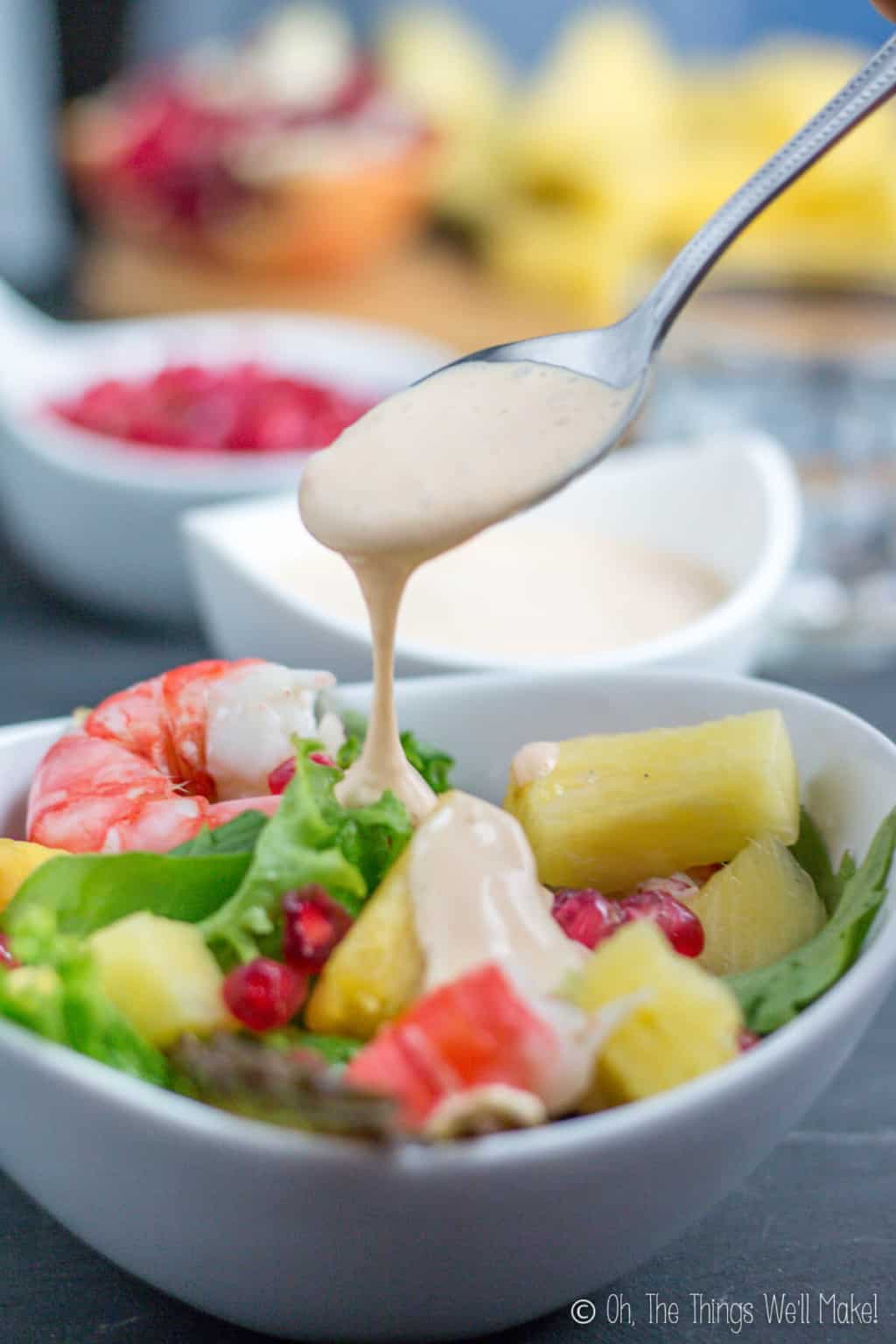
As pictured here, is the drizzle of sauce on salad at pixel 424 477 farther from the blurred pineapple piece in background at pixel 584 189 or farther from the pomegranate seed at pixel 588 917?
the blurred pineapple piece in background at pixel 584 189

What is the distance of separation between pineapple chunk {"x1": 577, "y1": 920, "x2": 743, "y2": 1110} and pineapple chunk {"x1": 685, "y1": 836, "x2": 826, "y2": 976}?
9.6 inches

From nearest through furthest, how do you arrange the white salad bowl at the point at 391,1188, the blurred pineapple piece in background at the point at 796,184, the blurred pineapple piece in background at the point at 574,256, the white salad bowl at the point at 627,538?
1. the white salad bowl at the point at 391,1188
2. the white salad bowl at the point at 627,538
3. the blurred pineapple piece in background at the point at 796,184
4. the blurred pineapple piece in background at the point at 574,256

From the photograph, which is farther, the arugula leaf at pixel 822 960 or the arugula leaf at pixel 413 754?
→ the arugula leaf at pixel 413 754

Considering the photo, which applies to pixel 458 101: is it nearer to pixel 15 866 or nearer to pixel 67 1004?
pixel 15 866

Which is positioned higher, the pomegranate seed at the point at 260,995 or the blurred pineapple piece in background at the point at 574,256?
the pomegranate seed at the point at 260,995

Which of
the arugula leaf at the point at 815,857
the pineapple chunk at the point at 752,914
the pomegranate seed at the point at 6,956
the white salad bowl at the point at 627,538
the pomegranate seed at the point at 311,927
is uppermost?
the pomegranate seed at the point at 311,927

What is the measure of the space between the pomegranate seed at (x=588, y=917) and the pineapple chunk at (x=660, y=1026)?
0.15 metres

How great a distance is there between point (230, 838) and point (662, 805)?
0.40 meters

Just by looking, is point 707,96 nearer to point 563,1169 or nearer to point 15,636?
point 15,636

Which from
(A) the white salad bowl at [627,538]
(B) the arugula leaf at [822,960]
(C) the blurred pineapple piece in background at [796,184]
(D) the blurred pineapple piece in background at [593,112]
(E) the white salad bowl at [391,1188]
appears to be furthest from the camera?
(D) the blurred pineapple piece in background at [593,112]

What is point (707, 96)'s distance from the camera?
5312mm

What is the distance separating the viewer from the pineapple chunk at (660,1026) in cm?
112

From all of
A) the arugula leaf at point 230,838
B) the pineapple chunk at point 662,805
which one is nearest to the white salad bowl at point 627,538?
the pineapple chunk at point 662,805

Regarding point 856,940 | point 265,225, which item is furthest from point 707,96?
point 856,940
